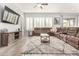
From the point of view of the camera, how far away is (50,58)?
3.13 meters

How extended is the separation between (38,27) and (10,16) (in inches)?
47.9

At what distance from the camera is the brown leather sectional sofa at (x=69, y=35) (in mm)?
4297

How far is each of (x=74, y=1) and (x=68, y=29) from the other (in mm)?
1412

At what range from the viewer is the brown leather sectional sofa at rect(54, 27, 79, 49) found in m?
4.30

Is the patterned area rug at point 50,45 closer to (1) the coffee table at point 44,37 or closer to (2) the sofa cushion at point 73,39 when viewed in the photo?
(1) the coffee table at point 44,37

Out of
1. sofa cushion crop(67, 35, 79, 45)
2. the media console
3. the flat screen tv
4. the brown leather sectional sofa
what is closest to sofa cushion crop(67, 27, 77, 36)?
the brown leather sectional sofa

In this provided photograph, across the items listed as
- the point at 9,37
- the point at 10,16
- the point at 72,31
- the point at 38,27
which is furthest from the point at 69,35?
the point at 10,16

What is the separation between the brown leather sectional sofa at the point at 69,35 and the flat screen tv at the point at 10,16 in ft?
5.23

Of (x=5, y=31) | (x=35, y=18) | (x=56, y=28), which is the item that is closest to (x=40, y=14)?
(x=35, y=18)

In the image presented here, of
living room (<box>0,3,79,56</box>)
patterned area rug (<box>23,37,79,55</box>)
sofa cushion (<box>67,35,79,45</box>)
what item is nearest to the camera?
living room (<box>0,3,79,56</box>)

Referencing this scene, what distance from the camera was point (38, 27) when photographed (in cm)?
427

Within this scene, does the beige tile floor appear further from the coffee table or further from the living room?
the coffee table

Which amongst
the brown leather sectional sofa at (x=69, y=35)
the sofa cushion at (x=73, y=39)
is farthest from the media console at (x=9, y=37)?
the sofa cushion at (x=73, y=39)

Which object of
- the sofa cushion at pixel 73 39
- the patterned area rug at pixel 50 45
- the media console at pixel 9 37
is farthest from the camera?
the sofa cushion at pixel 73 39
